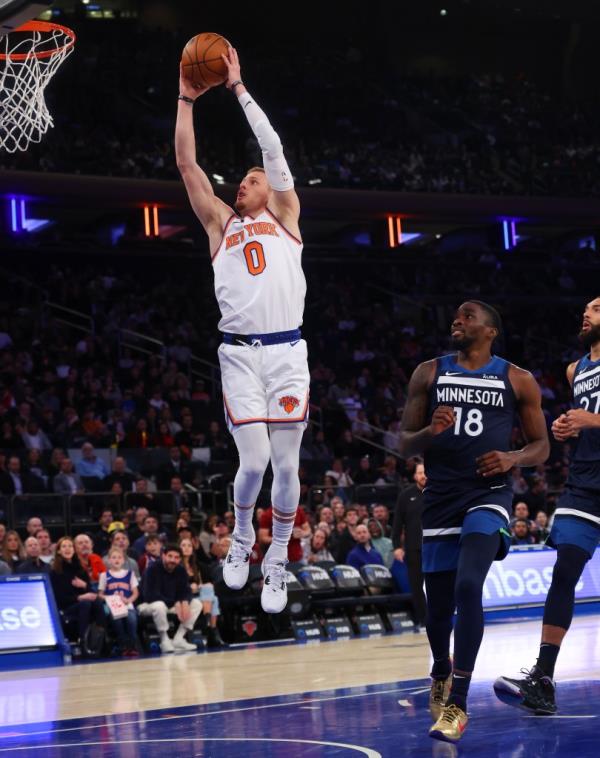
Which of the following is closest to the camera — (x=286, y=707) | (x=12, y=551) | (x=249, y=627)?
(x=286, y=707)

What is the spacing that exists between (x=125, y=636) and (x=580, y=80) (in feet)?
95.7

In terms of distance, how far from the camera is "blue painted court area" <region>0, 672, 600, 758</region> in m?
6.76

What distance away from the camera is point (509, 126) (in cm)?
3319

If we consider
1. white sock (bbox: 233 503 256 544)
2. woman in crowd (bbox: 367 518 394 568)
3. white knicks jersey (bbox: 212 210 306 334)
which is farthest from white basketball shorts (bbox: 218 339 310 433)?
woman in crowd (bbox: 367 518 394 568)

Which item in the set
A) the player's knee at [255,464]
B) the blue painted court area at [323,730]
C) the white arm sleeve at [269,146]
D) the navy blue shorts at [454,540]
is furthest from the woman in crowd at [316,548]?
the white arm sleeve at [269,146]

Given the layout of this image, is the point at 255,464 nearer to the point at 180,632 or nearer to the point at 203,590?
the point at 203,590

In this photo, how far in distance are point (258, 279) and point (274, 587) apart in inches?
69.2

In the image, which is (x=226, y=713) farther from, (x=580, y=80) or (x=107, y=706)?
(x=580, y=80)

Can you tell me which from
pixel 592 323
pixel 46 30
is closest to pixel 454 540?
pixel 592 323

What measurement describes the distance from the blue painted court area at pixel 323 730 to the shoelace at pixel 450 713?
0.24 m

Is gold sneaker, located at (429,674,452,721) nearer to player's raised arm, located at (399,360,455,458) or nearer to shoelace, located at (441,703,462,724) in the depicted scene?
shoelace, located at (441,703,462,724)

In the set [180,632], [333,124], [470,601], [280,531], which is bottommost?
[180,632]

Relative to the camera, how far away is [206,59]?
6383 millimetres

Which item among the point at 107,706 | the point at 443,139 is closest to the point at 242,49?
the point at 443,139
